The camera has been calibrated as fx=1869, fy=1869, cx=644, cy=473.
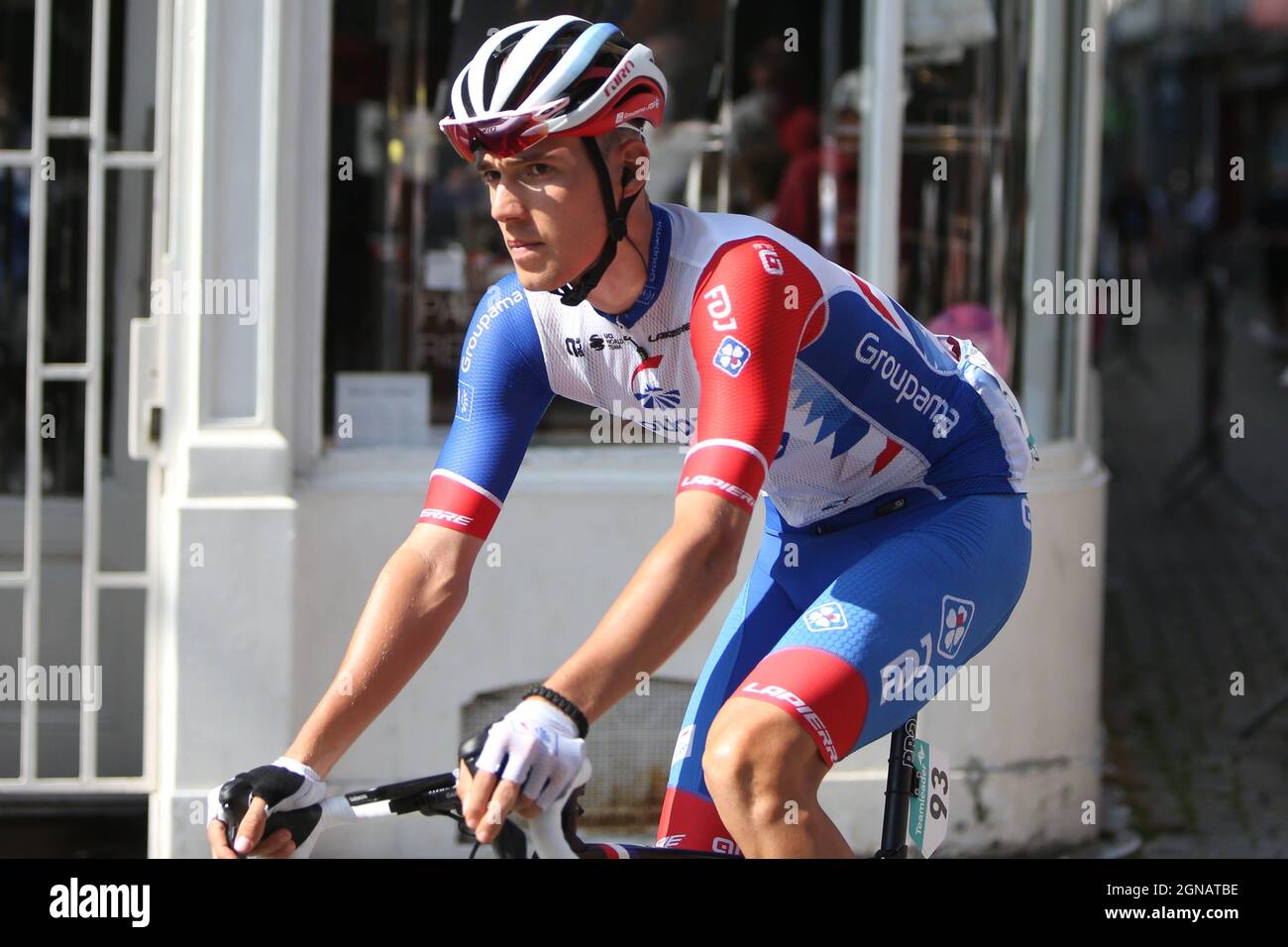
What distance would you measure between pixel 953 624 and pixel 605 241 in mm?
929

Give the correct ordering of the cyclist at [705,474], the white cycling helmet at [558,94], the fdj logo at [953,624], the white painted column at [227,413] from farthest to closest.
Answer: the white painted column at [227,413], the fdj logo at [953,624], the white cycling helmet at [558,94], the cyclist at [705,474]

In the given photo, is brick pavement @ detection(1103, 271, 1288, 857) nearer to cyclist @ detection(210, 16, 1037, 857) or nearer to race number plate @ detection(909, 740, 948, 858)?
race number plate @ detection(909, 740, 948, 858)

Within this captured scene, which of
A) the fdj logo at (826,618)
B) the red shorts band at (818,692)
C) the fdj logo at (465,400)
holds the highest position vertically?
the fdj logo at (465,400)

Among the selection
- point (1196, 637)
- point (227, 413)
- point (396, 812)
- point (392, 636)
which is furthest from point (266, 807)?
point (1196, 637)

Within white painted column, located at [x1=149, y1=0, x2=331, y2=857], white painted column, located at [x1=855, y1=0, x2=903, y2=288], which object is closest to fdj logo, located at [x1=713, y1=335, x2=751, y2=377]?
white painted column, located at [x1=149, y1=0, x2=331, y2=857]

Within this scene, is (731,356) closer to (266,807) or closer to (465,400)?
(465,400)

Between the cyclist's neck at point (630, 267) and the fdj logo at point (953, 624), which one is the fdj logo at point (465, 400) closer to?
the cyclist's neck at point (630, 267)

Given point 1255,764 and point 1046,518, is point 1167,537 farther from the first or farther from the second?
point 1046,518

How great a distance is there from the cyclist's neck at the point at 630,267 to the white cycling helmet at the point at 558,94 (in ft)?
0.11

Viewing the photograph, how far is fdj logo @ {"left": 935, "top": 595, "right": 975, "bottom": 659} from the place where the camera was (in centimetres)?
333

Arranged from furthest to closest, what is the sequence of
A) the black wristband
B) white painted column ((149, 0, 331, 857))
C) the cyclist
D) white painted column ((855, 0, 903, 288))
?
white painted column ((855, 0, 903, 288)) → white painted column ((149, 0, 331, 857)) → the cyclist → the black wristband

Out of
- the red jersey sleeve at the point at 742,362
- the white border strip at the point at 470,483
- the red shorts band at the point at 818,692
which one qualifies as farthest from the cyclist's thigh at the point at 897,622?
the white border strip at the point at 470,483

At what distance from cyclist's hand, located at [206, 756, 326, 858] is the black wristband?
Answer: 1.47ft

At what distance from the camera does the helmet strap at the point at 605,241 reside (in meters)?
3.16
